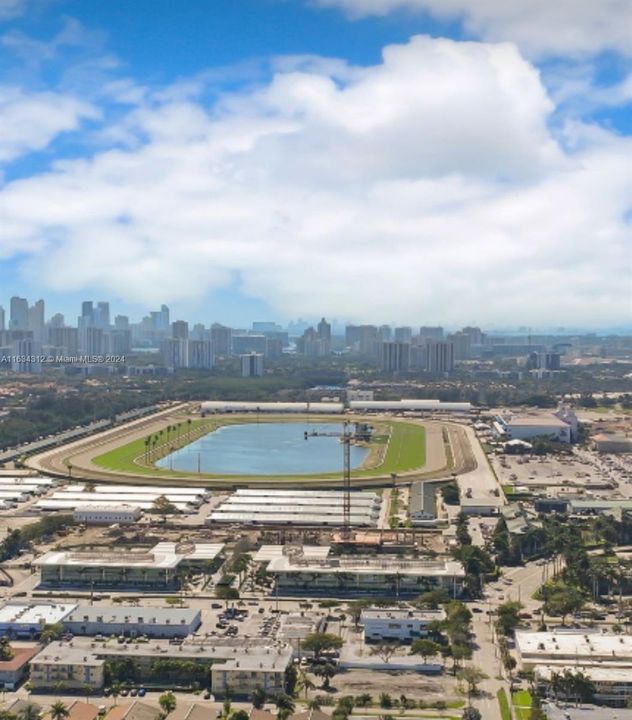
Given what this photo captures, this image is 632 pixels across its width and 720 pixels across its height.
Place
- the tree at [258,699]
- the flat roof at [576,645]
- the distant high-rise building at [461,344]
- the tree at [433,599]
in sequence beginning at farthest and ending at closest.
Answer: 1. the distant high-rise building at [461,344]
2. the tree at [433,599]
3. the flat roof at [576,645]
4. the tree at [258,699]

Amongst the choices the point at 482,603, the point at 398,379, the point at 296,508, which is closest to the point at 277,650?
the point at 482,603

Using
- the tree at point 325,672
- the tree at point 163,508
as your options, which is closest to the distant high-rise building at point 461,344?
the tree at point 163,508

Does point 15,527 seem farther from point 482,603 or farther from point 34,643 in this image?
point 482,603

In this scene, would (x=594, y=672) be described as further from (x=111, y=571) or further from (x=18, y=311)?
(x=18, y=311)

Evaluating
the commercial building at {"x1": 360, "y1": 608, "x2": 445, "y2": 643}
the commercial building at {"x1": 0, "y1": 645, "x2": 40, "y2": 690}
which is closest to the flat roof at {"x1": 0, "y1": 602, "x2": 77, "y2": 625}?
the commercial building at {"x1": 0, "y1": 645, "x2": 40, "y2": 690}

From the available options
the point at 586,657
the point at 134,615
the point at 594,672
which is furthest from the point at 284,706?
the point at 586,657

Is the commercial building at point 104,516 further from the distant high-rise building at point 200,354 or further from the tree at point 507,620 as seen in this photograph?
the distant high-rise building at point 200,354
